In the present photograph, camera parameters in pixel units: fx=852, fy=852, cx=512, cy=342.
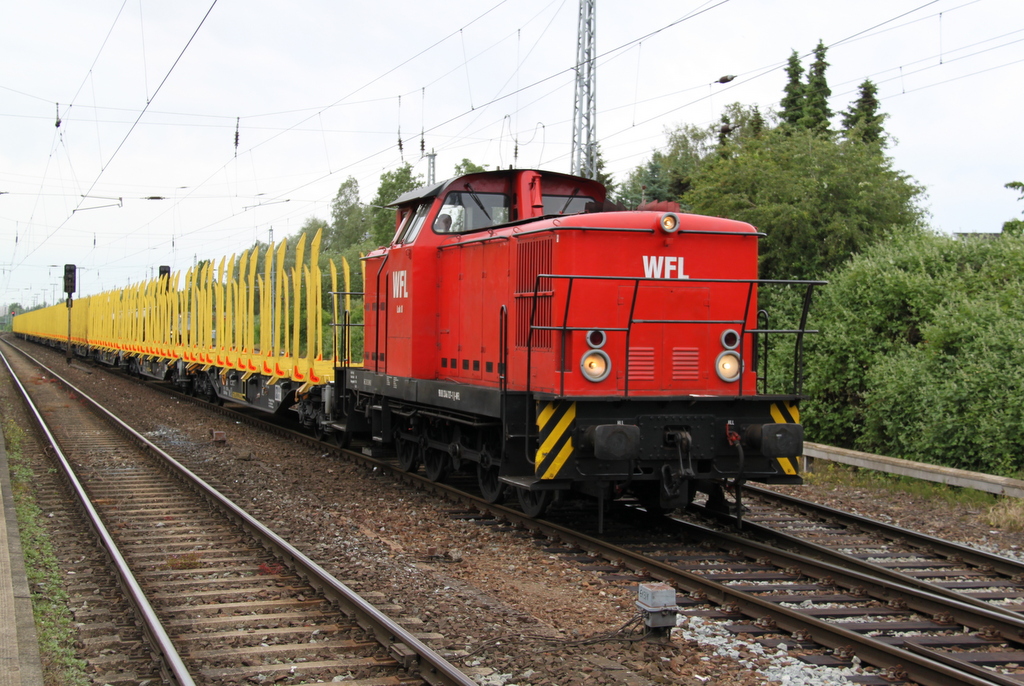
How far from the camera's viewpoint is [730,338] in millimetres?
7863

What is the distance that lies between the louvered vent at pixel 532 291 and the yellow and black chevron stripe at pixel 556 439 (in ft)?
2.19

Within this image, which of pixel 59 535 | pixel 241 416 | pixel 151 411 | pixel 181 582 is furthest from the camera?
pixel 151 411

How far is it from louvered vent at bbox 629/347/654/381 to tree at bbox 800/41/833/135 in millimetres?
31294

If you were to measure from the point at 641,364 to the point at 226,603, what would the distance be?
13.0 ft

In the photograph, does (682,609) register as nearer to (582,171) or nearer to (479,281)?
(479,281)

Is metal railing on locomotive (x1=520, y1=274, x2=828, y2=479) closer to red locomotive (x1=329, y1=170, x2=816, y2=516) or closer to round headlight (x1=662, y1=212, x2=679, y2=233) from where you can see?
red locomotive (x1=329, y1=170, x2=816, y2=516)

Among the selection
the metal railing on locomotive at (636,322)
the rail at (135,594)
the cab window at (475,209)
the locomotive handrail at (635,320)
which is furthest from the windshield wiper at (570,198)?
the rail at (135,594)

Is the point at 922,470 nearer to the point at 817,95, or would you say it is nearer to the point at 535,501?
the point at 535,501

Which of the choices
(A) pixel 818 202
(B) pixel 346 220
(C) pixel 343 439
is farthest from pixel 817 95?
(B) pixel 346 220

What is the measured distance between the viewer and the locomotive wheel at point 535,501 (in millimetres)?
8109

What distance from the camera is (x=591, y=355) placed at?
741cm

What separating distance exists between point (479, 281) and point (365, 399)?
3499mm

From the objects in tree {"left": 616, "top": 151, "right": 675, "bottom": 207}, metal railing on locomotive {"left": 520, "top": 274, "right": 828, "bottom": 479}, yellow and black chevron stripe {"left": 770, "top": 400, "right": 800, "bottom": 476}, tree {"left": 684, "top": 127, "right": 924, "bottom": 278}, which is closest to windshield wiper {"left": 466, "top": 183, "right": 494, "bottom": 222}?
metal railing on locomotive {"left": 520, "top": 274, "right": 828, "bottom": 479}

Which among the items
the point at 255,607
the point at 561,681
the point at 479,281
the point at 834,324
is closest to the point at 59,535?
the point at 255,607
